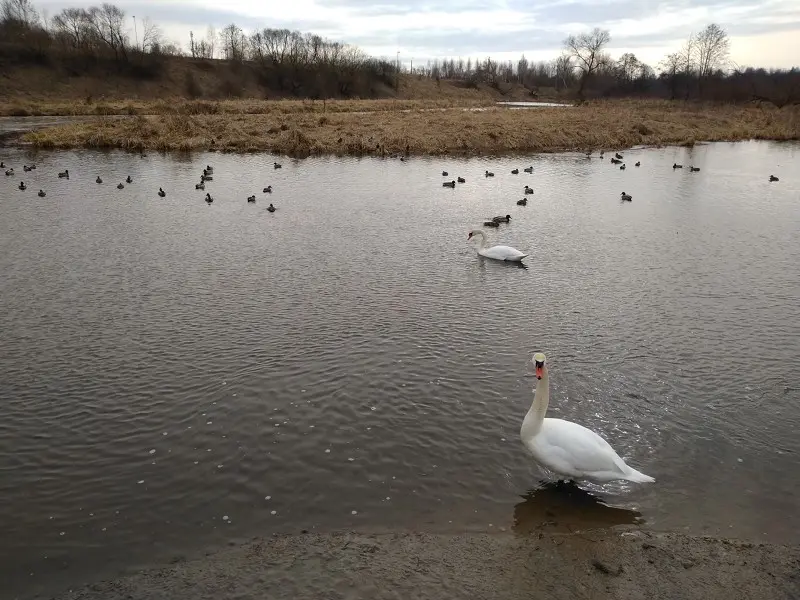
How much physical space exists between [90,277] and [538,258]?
45.0 ft

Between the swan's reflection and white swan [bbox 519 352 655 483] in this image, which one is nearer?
the swan's reflection

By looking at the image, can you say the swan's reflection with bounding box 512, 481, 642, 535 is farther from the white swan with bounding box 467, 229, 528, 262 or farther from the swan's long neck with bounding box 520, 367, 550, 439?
the white swan with bounding box 467, 229, 528, 262

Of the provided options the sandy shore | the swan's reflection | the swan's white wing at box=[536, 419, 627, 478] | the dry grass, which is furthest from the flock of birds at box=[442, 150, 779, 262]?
the sandy shore

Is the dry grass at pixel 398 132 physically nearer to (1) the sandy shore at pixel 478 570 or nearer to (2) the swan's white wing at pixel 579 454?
(2) the swan's white wing at pixel 579 454

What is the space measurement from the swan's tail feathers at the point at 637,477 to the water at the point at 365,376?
348 mm

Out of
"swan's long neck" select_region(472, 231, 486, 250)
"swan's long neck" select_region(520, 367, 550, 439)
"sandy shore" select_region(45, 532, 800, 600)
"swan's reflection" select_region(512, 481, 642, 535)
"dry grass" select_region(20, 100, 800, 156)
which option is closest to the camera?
"sandy shore" select_region(45, 532, 800, 600)

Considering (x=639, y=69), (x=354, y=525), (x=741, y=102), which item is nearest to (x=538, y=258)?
(x=354, y=525)

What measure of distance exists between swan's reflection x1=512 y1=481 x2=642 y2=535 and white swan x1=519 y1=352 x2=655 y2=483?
0.33m

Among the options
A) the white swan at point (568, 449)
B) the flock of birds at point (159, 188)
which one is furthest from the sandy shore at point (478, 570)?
the flock of birds at point (159, 188)

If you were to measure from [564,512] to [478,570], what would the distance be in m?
1.79

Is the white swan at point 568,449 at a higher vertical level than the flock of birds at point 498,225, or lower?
lower

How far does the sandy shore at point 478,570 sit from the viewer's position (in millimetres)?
6020

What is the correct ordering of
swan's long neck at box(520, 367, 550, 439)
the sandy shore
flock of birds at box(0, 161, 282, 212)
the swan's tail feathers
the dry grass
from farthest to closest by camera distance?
1. the dry grass
2. flock of birds at box(0, 161, 282, 212)
3. swan's long neck at box(520, 367, 550, 439)
4. the swan's tail feathers
5. the sandy shore

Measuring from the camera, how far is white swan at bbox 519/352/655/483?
768 cm
